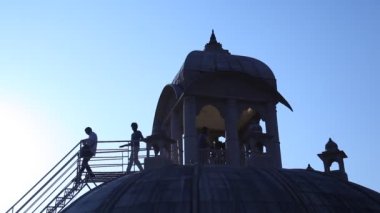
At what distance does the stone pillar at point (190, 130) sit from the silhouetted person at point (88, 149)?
3790mm

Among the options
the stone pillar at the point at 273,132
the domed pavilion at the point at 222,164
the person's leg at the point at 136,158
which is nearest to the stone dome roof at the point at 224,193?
the domed pavilion at the point at 222,164

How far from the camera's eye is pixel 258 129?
2355 cm

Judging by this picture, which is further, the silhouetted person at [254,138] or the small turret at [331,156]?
the small turret at [331,156]

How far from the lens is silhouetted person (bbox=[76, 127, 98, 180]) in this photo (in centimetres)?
2423

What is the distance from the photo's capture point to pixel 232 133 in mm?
25766

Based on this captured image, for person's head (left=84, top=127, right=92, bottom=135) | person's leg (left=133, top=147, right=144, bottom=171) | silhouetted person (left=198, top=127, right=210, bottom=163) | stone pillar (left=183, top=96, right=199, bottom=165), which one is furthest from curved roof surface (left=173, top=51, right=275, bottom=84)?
person's head (left=84, top=127, right=92, bottom=135)

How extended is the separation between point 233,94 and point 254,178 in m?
6.87

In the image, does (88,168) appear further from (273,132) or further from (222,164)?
(273,132)

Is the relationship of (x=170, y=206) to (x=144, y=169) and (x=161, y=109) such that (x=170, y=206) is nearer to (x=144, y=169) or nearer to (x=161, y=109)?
(x=144, y=169)

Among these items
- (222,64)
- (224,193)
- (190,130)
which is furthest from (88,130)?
(224,193)

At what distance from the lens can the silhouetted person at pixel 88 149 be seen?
79.5ft

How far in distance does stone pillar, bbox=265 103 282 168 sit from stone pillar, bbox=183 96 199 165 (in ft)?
10.4

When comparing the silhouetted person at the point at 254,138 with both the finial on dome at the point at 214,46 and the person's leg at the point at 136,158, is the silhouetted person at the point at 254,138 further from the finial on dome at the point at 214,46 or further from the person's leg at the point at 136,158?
the finial on dome at the point at 214,46

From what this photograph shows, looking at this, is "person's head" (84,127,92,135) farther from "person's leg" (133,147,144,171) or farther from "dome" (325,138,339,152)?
"dome" (325,138,339,152)
